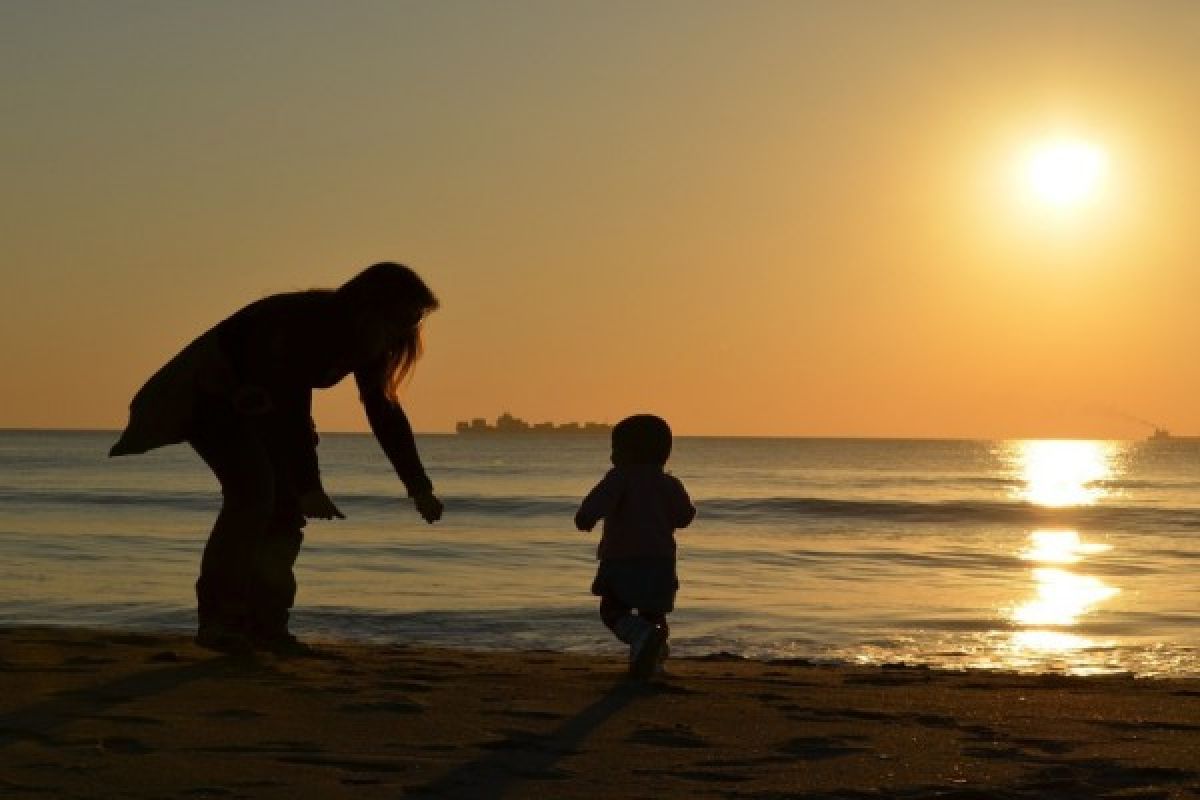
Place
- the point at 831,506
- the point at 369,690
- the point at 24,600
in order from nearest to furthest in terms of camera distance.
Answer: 1. the point at 369,690
2. the point at 24,600
3. the point at 831,506

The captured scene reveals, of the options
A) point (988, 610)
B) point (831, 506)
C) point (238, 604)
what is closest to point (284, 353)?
point (238, 604)

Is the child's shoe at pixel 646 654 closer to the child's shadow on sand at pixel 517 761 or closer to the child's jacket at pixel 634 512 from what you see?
the child's jacket at pixel 634 512

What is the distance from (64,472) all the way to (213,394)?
45767 mm

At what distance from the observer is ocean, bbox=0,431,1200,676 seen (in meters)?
9.91

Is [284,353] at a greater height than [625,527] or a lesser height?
greater

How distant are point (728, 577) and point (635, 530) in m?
8.24

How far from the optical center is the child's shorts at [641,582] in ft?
21.4

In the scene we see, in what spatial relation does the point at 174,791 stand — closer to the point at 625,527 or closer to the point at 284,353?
the point at 284,353

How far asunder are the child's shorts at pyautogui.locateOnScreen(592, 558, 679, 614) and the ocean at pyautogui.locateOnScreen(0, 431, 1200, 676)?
8.51 feet

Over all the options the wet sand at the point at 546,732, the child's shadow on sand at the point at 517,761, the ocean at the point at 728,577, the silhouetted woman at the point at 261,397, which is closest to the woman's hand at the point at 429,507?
the silhouetted woman at the point at 261,397

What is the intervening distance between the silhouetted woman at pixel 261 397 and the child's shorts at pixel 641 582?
2.63 ft

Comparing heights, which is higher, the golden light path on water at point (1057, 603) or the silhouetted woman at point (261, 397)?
the silhouetted woman at point (261, 397)

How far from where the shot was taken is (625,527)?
21.5 ft

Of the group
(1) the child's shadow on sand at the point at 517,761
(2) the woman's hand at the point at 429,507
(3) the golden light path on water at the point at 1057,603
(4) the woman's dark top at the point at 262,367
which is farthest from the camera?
(3) the golden light path on water at the point at 1057,603
